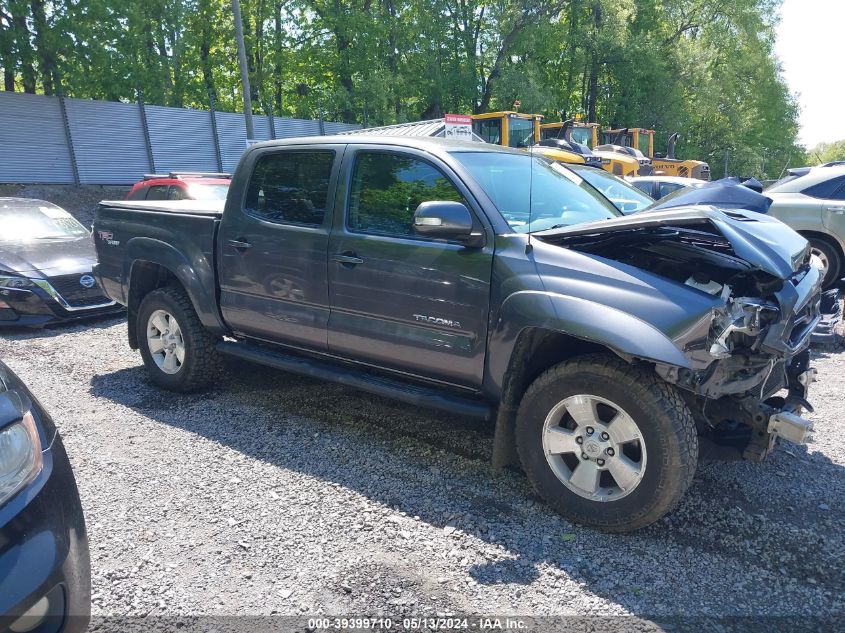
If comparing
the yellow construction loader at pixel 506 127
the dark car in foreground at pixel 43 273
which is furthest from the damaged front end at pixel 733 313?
the yellow construction loader at pixel 506 127

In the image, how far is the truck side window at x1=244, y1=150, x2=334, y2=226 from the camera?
13.6 ft

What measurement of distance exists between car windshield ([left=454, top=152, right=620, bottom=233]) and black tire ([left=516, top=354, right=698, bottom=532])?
0.88 meters

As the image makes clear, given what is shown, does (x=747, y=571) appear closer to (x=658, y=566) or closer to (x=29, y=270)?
(x=658, y=566)

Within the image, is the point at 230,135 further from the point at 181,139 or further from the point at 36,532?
the point at 36,532

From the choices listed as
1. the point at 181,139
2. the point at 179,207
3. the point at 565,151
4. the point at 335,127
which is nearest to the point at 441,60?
the point at 335,127

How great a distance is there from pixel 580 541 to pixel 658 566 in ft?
1.19

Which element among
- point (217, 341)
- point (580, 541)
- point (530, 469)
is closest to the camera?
point (580, 541)

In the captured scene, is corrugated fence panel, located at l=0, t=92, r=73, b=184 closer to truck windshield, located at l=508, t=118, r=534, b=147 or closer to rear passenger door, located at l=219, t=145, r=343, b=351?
truck windshield, located at l=508, t=118, r=534, b=147

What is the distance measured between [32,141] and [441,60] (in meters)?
20.7

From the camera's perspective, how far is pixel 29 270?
7141 millimetres

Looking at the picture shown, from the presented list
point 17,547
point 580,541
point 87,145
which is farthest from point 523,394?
point 87,145

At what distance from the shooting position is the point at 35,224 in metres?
8.34

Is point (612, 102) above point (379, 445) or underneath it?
above

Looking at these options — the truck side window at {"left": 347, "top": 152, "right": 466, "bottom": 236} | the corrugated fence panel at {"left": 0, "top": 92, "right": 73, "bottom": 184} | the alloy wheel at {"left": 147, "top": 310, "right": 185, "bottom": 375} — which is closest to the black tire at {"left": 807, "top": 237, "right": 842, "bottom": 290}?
the truck side window at {"left": 347, "top": 152, "right": 466, "bottom": 236}
